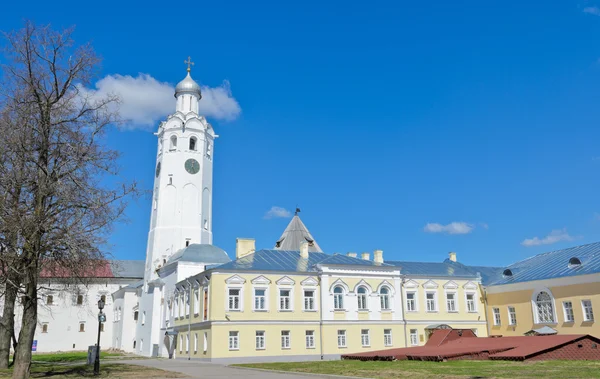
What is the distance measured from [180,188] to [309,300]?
22.6 meters

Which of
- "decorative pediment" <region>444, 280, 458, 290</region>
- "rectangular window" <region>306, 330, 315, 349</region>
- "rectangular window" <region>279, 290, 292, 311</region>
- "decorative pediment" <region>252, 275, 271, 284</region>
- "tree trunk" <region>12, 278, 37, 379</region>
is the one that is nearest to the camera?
"tree trunk" <region>12, 278, 37, 379</region>

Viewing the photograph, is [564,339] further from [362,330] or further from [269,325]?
[269,325]

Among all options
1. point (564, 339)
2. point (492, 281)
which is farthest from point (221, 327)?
point (492, 281)

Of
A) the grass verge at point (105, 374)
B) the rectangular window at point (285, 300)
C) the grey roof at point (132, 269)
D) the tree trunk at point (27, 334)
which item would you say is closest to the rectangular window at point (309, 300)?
the rectangular window at point (285, 300)

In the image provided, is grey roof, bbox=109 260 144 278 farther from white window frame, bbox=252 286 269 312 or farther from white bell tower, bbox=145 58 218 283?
white window frame, bbox=252 286 269 312

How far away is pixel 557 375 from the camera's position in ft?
55.1

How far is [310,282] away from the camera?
127 feet

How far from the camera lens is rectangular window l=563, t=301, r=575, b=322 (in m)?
36.5

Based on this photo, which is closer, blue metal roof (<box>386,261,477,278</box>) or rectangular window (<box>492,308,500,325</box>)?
rectangular window (<box>492,308,500,325</box>)

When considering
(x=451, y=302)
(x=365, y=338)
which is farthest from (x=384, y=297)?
(x=451, y=302)

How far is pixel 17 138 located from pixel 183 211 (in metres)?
37.3

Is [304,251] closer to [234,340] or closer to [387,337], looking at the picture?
[387,337]

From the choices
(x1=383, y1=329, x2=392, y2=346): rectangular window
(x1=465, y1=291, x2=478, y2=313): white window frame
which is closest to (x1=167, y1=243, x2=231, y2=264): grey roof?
(x1=383, y1=329, x2=392, y2=346): rectangular window

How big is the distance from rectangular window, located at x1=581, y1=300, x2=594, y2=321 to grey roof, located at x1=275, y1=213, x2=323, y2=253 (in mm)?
24906
